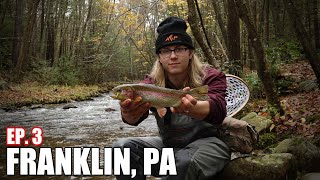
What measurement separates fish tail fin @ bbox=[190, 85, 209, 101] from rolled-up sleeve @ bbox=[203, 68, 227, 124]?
0.37 feet

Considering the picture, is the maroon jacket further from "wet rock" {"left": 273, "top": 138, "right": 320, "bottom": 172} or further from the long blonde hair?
"wet rock" {"left": 273, "top": 138, "right": 320, "bottom": 172}

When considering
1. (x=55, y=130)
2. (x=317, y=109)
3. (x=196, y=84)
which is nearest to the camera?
(x=196, y=84)

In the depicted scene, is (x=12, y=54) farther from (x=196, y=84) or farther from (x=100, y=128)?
(x=196, y=84)

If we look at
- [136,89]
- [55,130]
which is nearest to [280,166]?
[136,89]

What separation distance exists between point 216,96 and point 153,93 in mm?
610

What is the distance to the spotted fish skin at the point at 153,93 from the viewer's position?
8.29ft

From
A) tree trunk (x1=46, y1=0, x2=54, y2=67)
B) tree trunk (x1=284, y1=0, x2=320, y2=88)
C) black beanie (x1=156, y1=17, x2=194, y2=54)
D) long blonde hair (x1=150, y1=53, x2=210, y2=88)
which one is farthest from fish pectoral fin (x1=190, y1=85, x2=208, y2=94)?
tree trunk (x1=46, y1=0, x2=54, y2=67)

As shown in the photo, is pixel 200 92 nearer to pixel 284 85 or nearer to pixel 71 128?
pixel 71 128

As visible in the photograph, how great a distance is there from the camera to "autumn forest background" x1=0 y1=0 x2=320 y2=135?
6855 mm

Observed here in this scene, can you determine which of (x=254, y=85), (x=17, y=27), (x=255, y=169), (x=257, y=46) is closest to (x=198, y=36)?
(x=257, y=46)

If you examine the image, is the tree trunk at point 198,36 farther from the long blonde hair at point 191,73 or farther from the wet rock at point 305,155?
the long blonde hair at point 191,73

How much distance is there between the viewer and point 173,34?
315 centimetres

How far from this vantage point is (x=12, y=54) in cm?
2578

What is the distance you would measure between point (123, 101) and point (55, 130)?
22.1 ft
